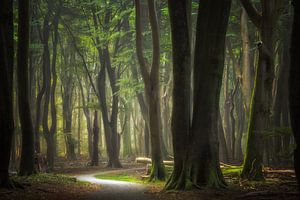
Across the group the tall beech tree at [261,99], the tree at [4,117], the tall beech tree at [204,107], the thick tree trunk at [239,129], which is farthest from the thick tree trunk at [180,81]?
the thick tree trunk at [239,129]

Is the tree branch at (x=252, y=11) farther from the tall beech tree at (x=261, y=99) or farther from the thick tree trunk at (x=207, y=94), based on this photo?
the thick tree trunk at (x=207, y=94)

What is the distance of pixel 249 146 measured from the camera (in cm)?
1608

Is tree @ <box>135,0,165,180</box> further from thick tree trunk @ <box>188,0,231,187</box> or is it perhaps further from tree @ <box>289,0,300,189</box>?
tree @ <box>289,0,300,189</box>

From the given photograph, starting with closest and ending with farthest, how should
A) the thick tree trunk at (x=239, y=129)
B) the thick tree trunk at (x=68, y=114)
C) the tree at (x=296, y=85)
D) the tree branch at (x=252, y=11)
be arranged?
the tree at (x=296, y=85)
the tree branch at (x=252, y=11)
the thick tree trunk at (x=239, y=129)
the thick tree trunk at (x=68, y=114)

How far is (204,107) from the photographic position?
47.3ft

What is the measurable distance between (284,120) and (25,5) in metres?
16.5

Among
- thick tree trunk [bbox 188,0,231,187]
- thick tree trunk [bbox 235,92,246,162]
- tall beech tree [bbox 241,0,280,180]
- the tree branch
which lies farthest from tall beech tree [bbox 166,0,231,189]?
thick tree trunk [bbox 235,92,246,162]

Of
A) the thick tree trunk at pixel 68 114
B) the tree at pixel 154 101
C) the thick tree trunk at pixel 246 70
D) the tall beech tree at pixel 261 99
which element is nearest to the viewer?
the tall beech tree at pixel 261 99

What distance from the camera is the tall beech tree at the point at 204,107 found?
14.1 metres

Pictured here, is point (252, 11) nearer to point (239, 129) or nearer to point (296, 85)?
point (296, 85)

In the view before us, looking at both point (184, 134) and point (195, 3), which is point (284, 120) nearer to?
point (195, 3)

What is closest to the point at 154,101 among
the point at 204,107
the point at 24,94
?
the point at 204,107

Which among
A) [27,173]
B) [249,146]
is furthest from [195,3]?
[27,173]

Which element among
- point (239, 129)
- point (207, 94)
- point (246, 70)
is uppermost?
point (246, 70)
